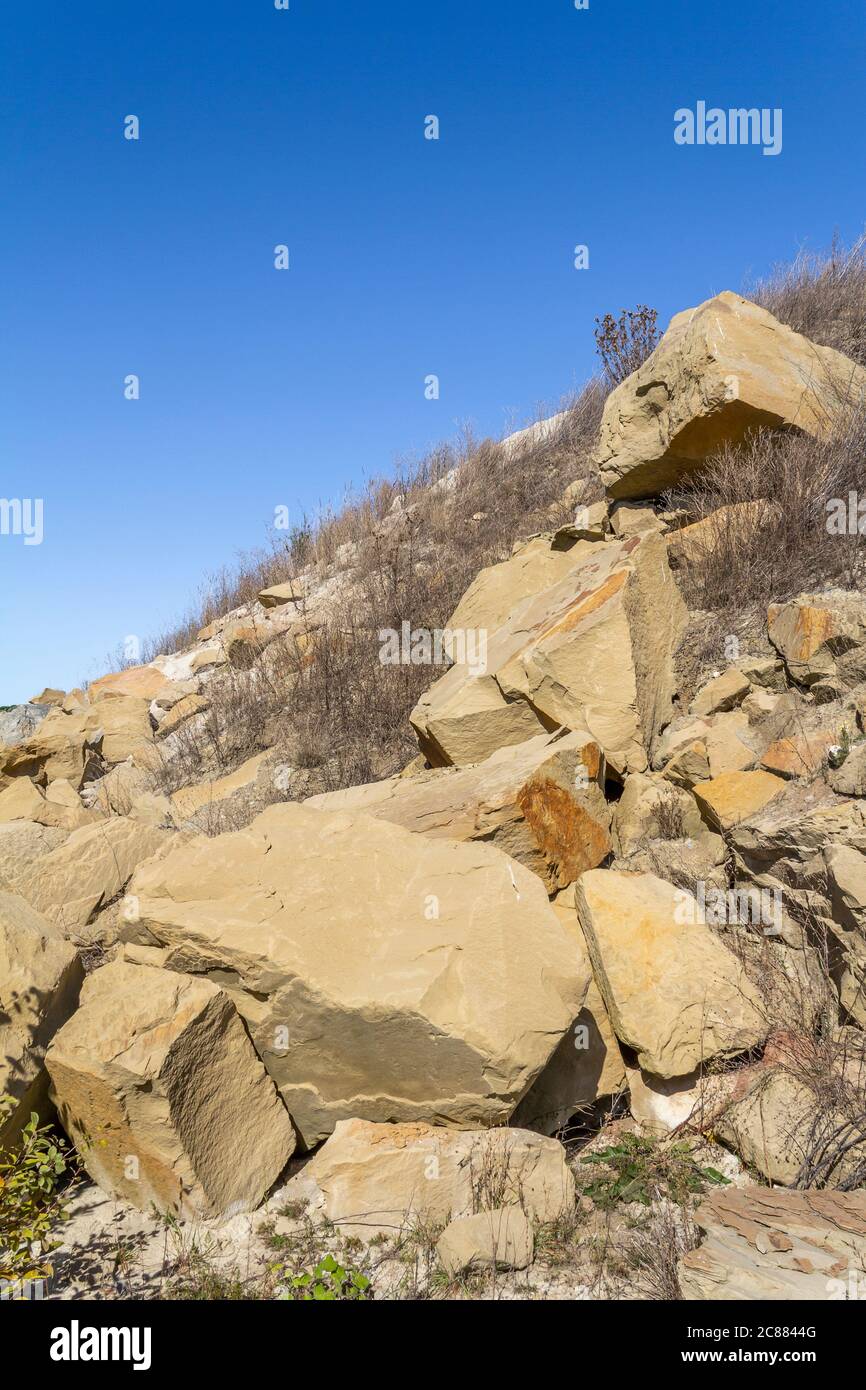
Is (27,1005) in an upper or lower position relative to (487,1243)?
upper

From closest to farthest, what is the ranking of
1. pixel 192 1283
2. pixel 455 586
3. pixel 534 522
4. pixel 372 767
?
pixel 192 1283 → pixel 372 767 → pixel 455 586 → pixel 534 522

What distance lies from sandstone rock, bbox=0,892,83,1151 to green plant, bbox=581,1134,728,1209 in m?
2.04

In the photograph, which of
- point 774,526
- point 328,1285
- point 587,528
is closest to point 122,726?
point 587,528

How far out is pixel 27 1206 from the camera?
2.84 meters

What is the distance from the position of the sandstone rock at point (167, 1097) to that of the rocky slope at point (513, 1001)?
12 millimetres

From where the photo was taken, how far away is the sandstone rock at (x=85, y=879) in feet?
15.2

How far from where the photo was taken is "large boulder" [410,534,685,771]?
204 inches

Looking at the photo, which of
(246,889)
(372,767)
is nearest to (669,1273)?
(246,889)

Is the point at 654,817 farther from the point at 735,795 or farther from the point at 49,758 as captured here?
the point at 49,758

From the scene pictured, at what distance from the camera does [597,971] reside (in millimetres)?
3711

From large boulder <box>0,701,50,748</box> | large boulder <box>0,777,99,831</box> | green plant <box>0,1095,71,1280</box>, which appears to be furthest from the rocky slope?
large boulder <box>0,701,50,748</box>

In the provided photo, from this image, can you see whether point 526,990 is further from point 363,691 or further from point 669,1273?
point 363,691

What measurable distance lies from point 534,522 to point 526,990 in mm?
7498

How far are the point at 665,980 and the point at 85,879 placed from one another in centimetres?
312
